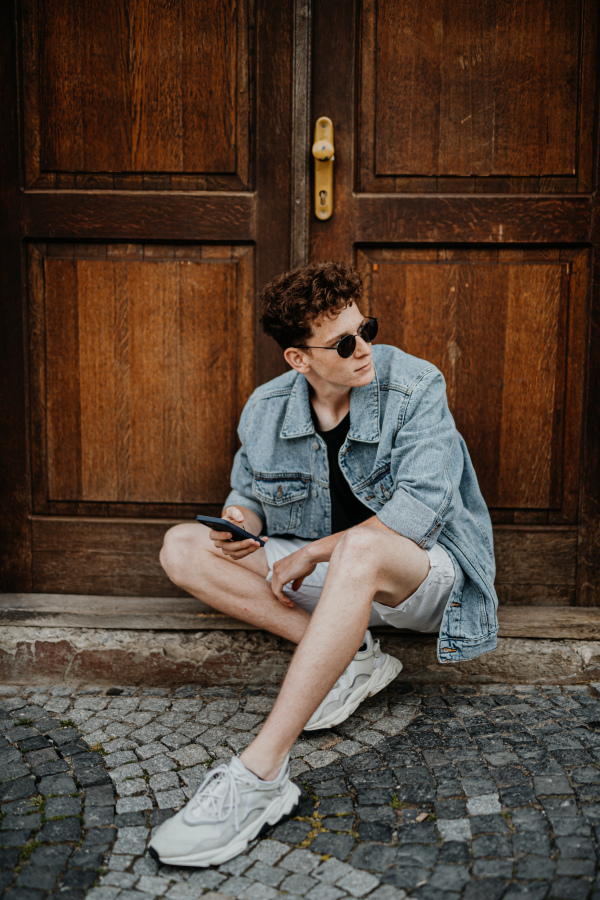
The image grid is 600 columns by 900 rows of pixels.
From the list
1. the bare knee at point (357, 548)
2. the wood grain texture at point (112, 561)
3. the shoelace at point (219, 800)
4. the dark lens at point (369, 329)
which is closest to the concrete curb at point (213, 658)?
the wood grain texture at point (112, 561)

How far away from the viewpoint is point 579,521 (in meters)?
2.94

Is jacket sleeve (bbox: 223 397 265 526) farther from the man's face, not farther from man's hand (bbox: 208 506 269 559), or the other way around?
the man's face

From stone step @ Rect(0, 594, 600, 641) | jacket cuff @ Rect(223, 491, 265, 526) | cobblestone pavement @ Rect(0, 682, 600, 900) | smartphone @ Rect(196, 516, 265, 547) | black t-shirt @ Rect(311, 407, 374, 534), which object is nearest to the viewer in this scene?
cobblestone pavement @ Rect(0, 682, 600, 900)

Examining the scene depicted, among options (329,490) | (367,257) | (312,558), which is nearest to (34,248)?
(367,257)

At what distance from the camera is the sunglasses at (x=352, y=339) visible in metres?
2.27

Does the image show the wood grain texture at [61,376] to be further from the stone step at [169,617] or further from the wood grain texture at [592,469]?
the wood grain texture at [592,469]

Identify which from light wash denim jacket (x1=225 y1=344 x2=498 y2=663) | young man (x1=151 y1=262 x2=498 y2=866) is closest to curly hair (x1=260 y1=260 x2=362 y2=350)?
young man (x1=151 y1=262 x2=498 y2=866)

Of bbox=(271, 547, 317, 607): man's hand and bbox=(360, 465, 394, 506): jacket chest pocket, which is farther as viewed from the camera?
bbox=(360, 465, 394, 506): jacket chest pocket

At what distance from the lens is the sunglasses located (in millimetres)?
2266

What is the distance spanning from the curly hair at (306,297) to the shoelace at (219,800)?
1332 mm

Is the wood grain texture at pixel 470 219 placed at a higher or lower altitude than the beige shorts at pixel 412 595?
higher

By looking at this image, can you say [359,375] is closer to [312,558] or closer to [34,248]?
[312,558]

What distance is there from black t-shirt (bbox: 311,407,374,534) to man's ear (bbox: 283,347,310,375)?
0.74ft

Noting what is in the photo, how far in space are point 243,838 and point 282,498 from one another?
1.12m
